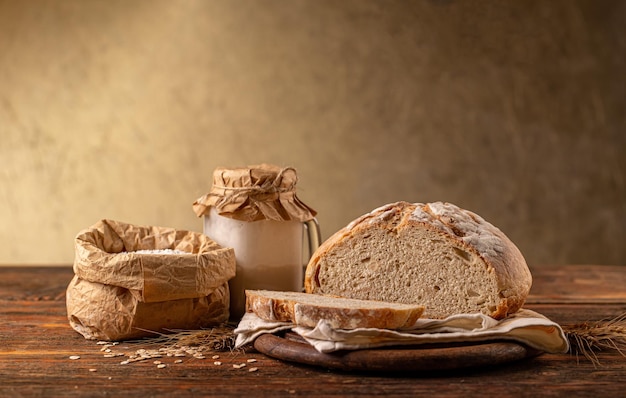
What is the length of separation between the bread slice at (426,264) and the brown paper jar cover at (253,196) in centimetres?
19

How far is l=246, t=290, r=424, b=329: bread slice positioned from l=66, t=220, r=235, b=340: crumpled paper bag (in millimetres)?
Answer: 163

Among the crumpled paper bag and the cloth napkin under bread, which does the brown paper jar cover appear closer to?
the crumpled paper bag

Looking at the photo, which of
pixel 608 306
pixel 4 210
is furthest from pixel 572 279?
pixel 4 210

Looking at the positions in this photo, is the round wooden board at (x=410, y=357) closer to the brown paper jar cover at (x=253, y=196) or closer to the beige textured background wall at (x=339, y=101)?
the brown paper jar cover at (x=253, y=196)

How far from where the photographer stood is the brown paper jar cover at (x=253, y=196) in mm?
2014

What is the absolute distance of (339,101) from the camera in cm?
459

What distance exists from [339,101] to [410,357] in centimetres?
327

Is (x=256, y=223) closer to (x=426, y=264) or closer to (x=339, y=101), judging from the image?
(x=426, y=264)

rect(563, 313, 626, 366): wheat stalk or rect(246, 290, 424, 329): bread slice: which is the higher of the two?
rect(246, 290, 424, 329): bread slice

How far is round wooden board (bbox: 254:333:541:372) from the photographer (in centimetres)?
147

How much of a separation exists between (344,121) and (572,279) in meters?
2.15

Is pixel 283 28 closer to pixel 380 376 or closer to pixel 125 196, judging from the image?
pixel 125 196

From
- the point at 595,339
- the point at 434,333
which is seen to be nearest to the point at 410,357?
the point at 434,333

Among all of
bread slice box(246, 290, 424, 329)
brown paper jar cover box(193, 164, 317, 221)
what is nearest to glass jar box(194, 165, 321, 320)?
brown paper jar cover box(193, 164, 317, 221)
